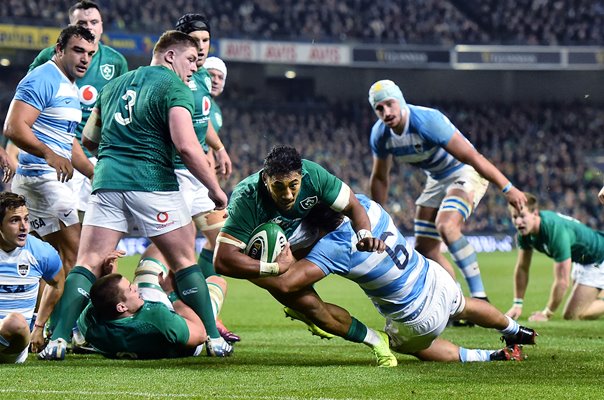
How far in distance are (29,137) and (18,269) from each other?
3.22 ft

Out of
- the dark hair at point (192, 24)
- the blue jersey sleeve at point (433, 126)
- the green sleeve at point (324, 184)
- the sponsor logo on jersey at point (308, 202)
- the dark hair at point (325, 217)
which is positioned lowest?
the dark hair at point (325, 217)

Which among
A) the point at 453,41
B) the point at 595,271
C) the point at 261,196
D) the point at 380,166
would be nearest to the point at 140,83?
the point at 261,196

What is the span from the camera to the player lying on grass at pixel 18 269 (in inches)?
254

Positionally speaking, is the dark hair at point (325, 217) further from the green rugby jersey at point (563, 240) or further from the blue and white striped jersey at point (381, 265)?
the green rugby jersey at point (563, 240)

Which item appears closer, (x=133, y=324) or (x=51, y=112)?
(x=133, y=324)

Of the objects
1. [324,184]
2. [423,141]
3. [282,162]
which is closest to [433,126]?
[423,141]

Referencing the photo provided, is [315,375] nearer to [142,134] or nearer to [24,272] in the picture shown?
[142,134]

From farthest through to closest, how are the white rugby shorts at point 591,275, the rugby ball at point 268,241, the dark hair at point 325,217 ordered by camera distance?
1. the white rugby shorts at point 591,275
2. the dark hair at point 325,217
3. the rugby ball at point 268,241

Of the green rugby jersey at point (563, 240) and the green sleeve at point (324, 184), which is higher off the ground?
the green sleeve at point (324, 184)

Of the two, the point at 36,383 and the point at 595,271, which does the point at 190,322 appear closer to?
the point at 36,383

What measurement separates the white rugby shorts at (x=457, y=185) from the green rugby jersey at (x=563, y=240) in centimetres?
75

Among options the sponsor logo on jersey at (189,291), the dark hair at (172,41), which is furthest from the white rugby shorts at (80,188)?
the sponsor logo on jersey at (189,291)

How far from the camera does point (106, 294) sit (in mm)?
6668

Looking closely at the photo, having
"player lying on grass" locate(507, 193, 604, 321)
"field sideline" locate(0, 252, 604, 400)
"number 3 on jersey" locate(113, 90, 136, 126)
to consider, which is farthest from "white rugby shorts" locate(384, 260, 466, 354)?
"player lying on grass" locate(507, 193, 604, 321)
